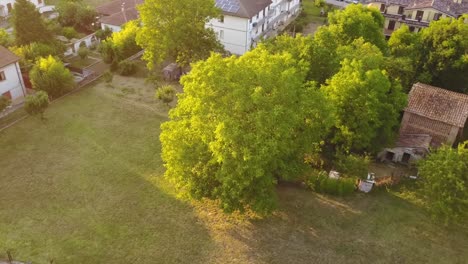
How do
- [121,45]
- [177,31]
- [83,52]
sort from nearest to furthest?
1. [177,31]
2. [121,45]
3. [83,52]

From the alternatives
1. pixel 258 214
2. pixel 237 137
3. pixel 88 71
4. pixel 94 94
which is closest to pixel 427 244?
pixel 258 214

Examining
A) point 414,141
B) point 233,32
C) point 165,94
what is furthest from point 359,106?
point 233,32

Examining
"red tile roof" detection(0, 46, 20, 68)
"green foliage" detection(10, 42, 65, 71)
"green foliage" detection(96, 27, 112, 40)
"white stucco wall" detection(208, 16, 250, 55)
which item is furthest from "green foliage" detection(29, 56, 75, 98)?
"white stucco wall" detection(208, 16, 250, 55)

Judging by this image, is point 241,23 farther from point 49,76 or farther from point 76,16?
point 76,16

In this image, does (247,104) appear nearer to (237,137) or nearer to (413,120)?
(237,137)

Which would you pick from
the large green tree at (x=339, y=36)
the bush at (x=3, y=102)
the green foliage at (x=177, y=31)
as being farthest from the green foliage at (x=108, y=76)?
the large green tree at (x=339, y=36)

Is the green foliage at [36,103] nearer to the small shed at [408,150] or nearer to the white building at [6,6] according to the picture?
the small shed at [408,150]
